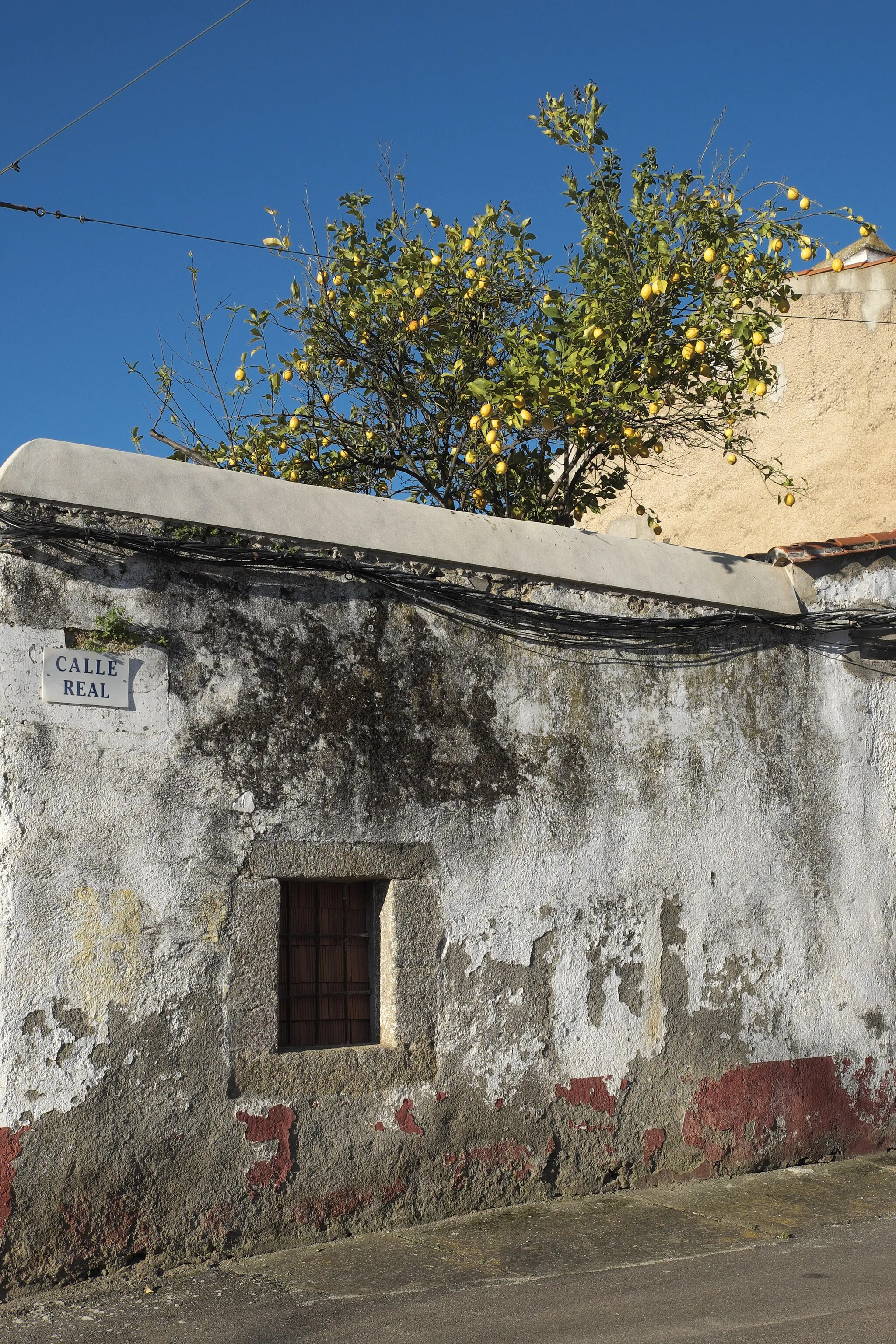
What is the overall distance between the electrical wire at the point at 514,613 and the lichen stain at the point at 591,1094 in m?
2.27

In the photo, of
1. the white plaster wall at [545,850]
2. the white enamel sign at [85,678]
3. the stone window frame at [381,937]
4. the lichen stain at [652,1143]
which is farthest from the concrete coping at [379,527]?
the lichen stain at [652,1143]

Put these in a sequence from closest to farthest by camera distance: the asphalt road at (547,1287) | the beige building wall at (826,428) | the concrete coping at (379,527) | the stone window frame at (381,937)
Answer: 1. the asphalt road at (547,1287)
2. the concrete coping at (379,527)
3. the stone window frame at (381,937)
4. the beige building wall at (826,428)

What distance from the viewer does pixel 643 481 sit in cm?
1251

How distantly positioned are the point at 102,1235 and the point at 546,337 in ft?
19.3

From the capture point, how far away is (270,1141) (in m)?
5.25

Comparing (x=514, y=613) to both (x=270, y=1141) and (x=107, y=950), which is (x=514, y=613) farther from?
(x=270, y=1141)

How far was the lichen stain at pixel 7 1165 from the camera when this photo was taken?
15.1 ft

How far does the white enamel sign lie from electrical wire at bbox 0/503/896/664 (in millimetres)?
436

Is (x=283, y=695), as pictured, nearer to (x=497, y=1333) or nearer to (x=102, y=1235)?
(x=102, y=1235)

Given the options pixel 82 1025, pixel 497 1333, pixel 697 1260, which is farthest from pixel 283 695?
Result: pixel 697 1260

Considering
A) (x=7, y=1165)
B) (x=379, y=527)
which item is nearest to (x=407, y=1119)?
(x=7, y=1165)

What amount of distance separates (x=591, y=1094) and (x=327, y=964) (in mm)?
1608

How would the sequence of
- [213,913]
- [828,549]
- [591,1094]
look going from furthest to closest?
1. [828,549]
2. [591,1094]
3. [213,913]

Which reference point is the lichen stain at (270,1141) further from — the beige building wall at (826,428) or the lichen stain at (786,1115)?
the beige building wall at (826,428)
